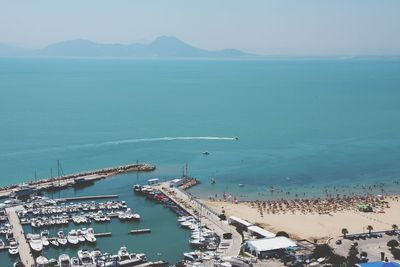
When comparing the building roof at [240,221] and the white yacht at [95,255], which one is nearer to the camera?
the white yacht at [95,255]

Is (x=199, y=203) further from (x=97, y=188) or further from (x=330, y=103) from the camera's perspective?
(x=330, y=103)

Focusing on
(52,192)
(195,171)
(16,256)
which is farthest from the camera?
(195,171)

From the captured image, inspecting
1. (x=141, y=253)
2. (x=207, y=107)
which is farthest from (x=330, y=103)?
(x=141, y=253)

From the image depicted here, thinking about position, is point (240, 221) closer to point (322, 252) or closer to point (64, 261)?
point (322, 252)

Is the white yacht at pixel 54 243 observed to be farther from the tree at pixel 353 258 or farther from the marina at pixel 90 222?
the tree at pixel 353 258

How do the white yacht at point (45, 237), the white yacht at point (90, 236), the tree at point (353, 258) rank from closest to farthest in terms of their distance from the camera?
the tree at point (353, 258) → the white yacht at point (45, 237) → the white yacht at point (90, 236)

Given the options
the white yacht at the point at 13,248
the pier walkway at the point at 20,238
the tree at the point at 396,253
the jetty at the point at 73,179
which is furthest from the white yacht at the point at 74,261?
the tree at the point at 396,253
